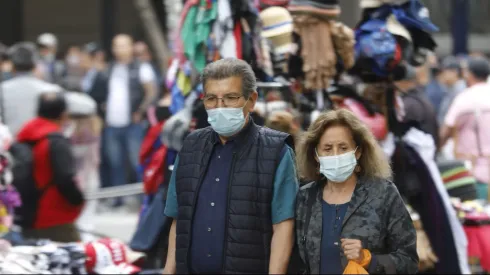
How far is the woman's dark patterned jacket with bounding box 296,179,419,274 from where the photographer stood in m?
5.05

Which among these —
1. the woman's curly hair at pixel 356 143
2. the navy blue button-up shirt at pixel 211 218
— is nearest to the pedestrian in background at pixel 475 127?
the woman's curly hair at pixel 356 143

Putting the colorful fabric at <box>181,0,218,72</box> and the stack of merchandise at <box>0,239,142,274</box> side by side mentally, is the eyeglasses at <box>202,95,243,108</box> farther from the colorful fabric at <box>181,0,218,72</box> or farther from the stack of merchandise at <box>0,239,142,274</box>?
the stack of merchandise at <box>0,239,142,274</box>

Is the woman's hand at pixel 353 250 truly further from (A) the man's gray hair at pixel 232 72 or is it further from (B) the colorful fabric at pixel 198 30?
(B) the colorful fabric at pixel 198 30

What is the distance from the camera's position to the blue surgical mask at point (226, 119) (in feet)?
17.1

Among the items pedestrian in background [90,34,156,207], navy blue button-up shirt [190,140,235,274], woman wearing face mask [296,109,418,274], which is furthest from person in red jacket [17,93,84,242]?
pedestrian in background [90,34,156,207]

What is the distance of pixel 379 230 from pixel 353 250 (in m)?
0.19

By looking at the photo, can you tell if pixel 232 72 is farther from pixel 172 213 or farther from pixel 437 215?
pixel 437 215

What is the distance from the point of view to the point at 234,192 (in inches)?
205

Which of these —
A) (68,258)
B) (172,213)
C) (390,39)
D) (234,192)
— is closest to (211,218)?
(234,192)

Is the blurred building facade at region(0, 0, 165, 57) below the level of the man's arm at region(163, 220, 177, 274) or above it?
above

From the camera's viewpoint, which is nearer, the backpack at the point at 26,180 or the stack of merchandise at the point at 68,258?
the stack of merchandise at the point at 68,258

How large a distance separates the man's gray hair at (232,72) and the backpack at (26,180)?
3.09 metres

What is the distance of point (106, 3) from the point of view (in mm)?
20234

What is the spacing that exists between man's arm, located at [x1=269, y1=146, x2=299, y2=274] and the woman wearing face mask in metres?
0.04
